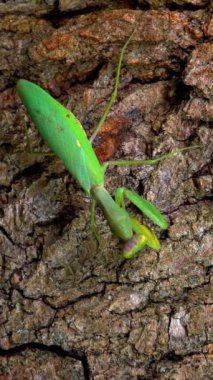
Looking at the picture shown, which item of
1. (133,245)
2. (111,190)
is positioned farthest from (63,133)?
(133,245)

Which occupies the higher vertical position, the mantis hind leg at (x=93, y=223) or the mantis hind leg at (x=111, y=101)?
the mantis hind leg at (x=111, y=101)

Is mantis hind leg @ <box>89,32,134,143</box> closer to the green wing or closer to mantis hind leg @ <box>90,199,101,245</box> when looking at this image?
the green wing

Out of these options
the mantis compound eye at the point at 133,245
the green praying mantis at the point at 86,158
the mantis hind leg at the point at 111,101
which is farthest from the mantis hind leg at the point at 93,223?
the mantis hind leg at the point at 111,101

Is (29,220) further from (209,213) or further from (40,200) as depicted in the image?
(209,213)

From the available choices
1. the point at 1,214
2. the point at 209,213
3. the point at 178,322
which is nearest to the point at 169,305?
the point at 178,322

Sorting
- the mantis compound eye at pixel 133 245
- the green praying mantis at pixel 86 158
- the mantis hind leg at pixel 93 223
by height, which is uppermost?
the green praying mantis at pixel 86 158

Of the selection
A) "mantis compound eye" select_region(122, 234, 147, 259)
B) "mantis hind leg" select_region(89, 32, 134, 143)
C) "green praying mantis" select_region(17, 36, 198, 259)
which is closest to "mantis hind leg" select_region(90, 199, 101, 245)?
"green praying mantis" select_region(17, 36, 198, 259)

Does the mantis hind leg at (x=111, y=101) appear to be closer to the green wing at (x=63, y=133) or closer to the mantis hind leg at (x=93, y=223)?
the green wing at (x=63, y=133)
